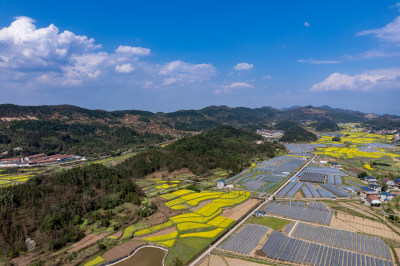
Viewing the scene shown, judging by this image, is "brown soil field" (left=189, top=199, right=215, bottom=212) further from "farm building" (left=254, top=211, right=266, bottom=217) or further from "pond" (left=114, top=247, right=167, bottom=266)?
"pond" (left=114, top=247, right=167, bottom=266)

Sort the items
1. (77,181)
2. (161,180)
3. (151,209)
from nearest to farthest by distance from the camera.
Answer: (151,209) → (77,181) → (161,180)

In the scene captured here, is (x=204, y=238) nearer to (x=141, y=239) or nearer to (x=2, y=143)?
(x=141, y=239)

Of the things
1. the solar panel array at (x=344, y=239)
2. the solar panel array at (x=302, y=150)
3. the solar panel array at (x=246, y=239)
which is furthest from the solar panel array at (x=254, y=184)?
the solar panel array at (x=302, y=150)

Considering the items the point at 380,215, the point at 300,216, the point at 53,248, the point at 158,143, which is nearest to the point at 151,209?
the point at 53,248

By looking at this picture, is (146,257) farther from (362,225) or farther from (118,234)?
(362,225)

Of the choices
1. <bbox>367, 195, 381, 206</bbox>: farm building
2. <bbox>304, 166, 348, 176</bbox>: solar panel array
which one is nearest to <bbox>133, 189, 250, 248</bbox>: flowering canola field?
<bbox>367, 195, 381, 206</bbox>: farm building
